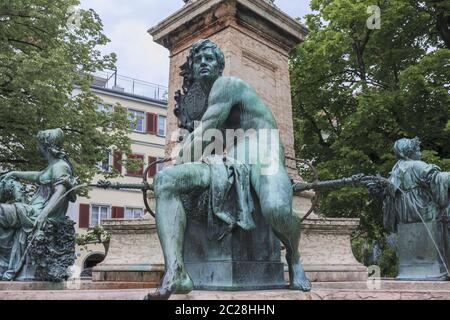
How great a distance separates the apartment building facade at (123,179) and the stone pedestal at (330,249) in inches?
986

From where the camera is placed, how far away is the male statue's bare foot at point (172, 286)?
2.84m

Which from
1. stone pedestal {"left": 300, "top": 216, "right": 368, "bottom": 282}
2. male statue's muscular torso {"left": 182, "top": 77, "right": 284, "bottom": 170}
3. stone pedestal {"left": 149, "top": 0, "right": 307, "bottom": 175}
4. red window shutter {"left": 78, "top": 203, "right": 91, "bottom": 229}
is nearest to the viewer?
male statue's muscular torso {"left": 182, "top": 77, "right": 284, "bottom": 170}

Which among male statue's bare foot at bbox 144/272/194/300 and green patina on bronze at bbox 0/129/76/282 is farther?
green patina on bronze at bbox 0/129/76/282

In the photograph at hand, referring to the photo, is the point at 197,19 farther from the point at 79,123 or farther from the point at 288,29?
the point at 79,123

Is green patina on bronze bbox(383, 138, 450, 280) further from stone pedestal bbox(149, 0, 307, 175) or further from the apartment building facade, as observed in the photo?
the apartment building facade

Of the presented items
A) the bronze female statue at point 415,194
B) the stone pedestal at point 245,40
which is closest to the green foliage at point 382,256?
the stone pedestal at point 245,40

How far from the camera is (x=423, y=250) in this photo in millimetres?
5715

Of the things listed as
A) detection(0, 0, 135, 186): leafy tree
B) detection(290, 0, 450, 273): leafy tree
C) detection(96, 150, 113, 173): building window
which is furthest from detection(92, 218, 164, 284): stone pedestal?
detection(96, 150, 113, 173): building window

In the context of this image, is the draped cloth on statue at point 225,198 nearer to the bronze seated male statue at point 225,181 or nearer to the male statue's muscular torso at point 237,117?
the bronze seated male statue at point 225,181

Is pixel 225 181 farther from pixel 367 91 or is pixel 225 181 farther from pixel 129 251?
pixel 367 91

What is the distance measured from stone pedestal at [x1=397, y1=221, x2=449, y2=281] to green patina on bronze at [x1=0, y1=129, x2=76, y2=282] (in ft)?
11.1

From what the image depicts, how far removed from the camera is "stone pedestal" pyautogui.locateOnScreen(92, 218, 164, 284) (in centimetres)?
625

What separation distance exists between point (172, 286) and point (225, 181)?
83 centimetres

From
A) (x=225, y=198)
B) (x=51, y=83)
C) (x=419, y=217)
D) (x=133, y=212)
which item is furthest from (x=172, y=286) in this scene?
(x=133, y=212)
